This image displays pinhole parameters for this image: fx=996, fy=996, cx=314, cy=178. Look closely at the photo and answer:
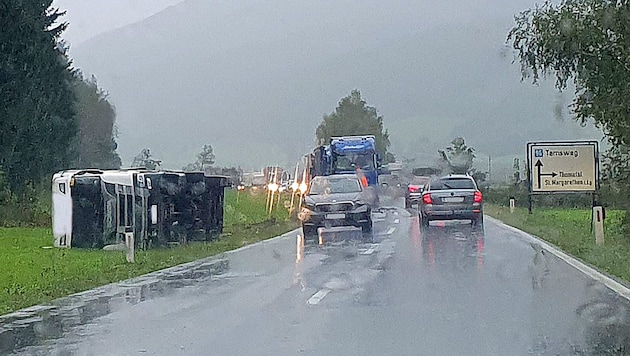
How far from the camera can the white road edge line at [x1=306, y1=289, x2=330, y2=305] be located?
13180 millimetres

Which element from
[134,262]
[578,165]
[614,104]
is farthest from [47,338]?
[578,165]

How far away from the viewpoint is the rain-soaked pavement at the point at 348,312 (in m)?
9.88

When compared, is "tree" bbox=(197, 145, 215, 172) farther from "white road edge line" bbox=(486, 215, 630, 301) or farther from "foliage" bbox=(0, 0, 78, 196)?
"white road edge line" bbox=(486, 215, 630, 301)

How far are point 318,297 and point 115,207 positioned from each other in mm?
12236

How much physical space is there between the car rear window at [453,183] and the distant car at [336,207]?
3129 millimetres

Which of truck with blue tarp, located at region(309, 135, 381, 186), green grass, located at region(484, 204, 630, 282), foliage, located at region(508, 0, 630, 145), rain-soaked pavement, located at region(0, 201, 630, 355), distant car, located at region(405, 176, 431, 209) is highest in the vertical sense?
foliage, located at region(508, 0, 630, 145)

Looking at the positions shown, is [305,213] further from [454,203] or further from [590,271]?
[590,271]

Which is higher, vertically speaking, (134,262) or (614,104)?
(614,104)

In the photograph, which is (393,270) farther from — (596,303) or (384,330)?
(384,330)

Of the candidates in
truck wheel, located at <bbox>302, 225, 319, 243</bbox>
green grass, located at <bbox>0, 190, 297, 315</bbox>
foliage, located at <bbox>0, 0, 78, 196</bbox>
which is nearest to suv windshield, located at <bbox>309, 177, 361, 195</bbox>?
truck wheel, located at <bbox>302, 225, 319, 243</bbox>

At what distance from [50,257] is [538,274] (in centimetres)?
1130

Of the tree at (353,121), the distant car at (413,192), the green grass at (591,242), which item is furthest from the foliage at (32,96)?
the tree at (353,121)

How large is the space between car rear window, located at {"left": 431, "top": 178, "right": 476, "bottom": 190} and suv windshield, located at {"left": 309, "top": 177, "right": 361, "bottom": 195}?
10.8 ft

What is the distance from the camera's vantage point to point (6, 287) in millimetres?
16141
